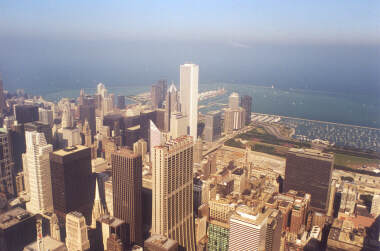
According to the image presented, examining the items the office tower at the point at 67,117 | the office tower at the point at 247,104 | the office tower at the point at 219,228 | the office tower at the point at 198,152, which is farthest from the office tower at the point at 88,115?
the office tower at the point at 219,228

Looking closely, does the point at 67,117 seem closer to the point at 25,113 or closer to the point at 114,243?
the point at 25,113

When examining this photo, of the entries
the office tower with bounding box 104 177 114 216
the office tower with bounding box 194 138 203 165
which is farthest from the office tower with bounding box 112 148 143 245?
the office tower with bounding box 194 138 203 165

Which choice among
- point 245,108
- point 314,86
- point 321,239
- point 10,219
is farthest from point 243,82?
point 10,219

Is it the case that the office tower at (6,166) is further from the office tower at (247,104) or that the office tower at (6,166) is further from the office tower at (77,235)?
the office tower at (247,104)

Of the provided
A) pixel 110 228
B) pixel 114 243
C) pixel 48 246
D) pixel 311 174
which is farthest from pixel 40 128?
pixel 311 174

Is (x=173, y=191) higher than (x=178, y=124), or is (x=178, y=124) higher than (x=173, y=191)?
(x=178, y=124)

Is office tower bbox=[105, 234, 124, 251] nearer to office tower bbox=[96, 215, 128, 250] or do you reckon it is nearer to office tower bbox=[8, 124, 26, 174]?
office tower bbox=[96, 215, 128, 250]
